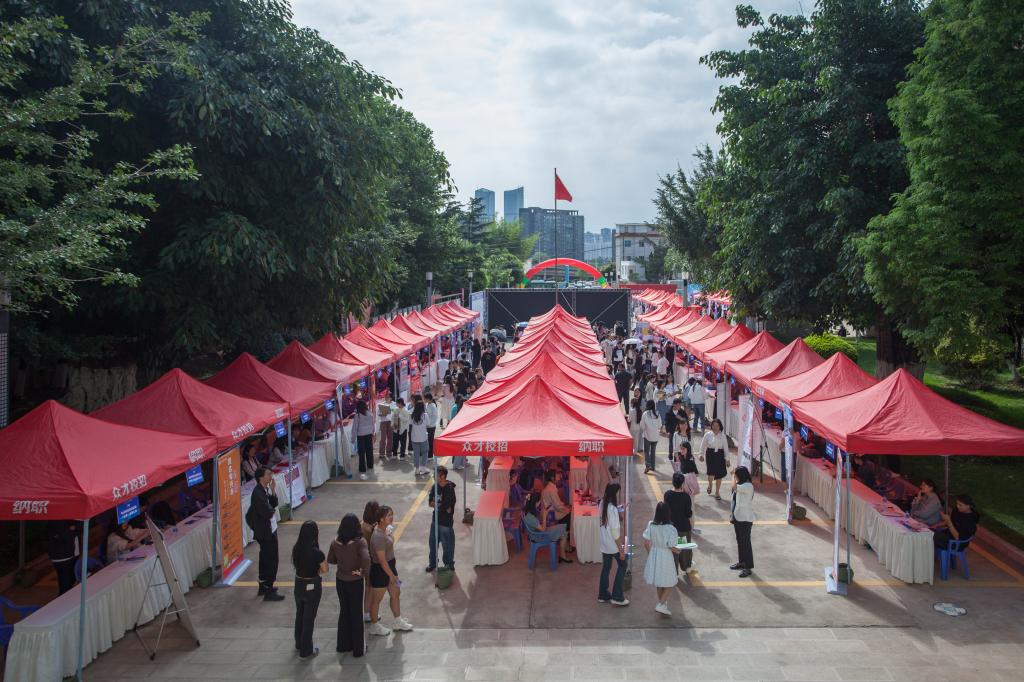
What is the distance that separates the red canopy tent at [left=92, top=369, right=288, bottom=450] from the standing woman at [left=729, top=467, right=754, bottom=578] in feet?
22.5

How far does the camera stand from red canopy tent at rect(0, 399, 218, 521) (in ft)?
23.4

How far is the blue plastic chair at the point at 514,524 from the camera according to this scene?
10.8m

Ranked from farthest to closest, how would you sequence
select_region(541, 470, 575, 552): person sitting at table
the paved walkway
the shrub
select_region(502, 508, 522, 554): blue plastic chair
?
1. the shrub
2. select_region(502, 508, 522, 554): blue plastic chair
3. select_region(541, 470, 575, 552): person sitting at table
4. the paved walkway

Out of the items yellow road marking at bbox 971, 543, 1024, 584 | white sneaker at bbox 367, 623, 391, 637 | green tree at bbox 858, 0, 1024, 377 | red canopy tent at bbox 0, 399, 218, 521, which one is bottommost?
white sneaker at bbox 367, 623, 391, 637

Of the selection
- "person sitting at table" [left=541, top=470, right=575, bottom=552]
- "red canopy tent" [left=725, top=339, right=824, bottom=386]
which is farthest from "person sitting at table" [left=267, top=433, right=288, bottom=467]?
"red canopy tent" [left=725, top=339, right=824, bottom=386]

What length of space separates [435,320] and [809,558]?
2022cm

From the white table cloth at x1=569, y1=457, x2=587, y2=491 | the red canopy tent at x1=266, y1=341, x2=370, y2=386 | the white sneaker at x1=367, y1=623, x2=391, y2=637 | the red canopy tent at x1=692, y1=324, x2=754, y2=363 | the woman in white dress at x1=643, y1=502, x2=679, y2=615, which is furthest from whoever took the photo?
the red canopy tent at x1=692, y1=324, x2=754, y2=363

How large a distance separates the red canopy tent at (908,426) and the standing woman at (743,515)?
4.32ft

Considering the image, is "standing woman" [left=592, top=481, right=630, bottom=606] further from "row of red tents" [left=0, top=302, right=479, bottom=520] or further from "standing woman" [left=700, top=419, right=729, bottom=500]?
"row of red tents" [left=0, top=302, right=479, bottom=520]

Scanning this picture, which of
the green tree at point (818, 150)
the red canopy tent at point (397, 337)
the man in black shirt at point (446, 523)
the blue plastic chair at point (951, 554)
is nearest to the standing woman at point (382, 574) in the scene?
the man in black shirt at point (446, 523)

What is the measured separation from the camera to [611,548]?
337 inches

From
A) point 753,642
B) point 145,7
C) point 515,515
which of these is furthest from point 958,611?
point 145,7

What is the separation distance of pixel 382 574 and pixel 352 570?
0.55 m

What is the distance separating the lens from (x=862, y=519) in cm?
1077
